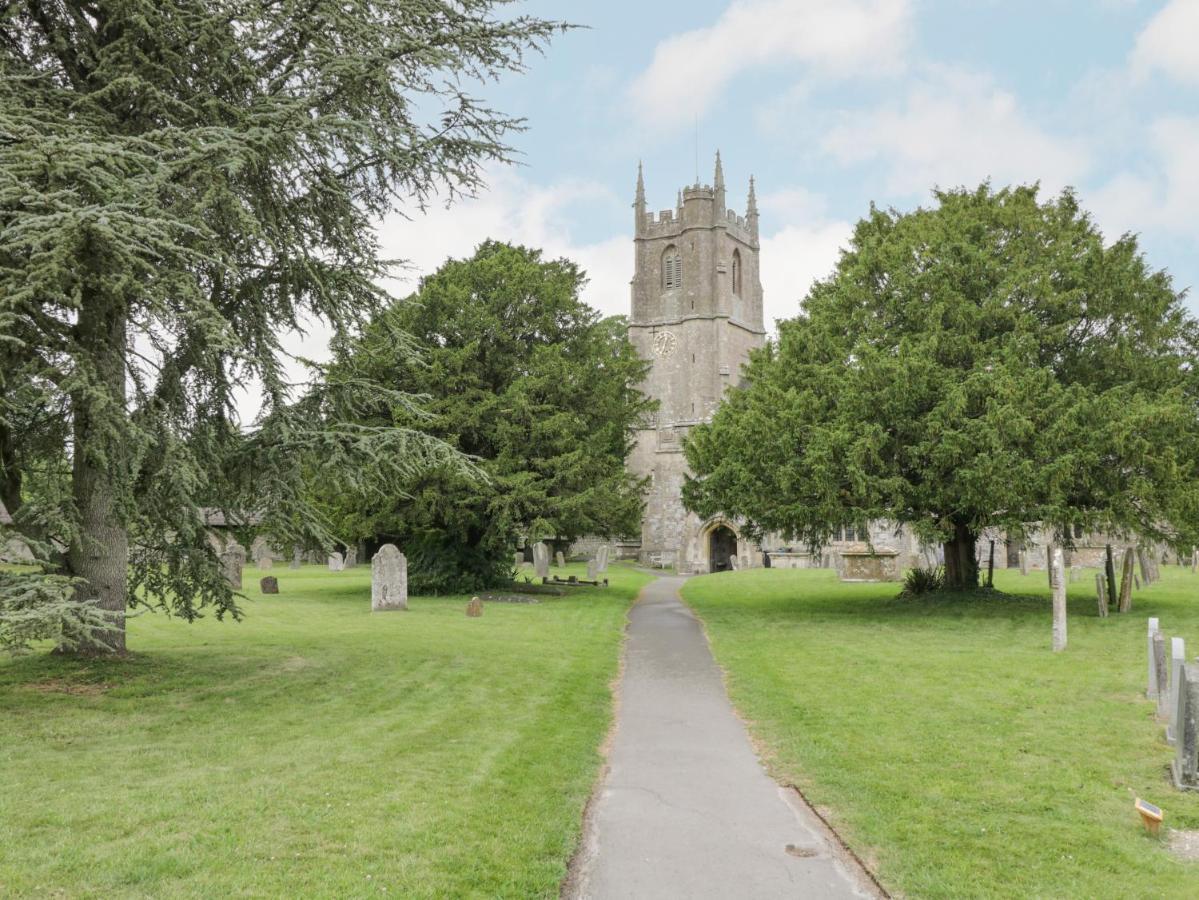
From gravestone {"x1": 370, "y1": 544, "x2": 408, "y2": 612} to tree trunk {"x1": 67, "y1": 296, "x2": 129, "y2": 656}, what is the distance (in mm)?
8198

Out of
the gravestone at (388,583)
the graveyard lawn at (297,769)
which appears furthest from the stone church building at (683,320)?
the graveyard lawn at (297,769)

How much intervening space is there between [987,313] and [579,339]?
1209 cm

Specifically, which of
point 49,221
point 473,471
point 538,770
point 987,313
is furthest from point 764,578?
point 49,221

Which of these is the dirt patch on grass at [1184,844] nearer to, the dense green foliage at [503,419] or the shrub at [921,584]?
the shrub at [921,584]

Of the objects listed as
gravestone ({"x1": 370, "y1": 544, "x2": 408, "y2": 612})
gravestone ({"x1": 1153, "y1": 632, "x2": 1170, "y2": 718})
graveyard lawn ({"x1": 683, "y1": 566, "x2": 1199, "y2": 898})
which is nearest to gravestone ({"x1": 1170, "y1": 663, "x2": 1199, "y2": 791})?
graveyard lawn ({"x1": 683, "y1": 566, "x2": 1199, "y2": 898})

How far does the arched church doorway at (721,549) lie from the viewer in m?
44.8

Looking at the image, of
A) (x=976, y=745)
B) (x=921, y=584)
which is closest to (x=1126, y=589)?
(x=921, y=584)

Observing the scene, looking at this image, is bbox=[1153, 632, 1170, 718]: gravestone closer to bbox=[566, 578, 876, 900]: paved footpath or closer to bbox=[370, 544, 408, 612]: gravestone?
bbox=[566, 578, 876, 900]: paved footpath

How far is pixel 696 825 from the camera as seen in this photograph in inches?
219

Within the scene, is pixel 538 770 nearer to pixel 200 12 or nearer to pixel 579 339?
pixel 200 12

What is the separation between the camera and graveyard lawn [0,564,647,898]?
179 inches

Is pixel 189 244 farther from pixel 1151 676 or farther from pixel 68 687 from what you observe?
pixel 1151 676

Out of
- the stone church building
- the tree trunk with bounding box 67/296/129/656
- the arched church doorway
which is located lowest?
the arched church doorway

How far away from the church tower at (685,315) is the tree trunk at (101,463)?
135 ft
